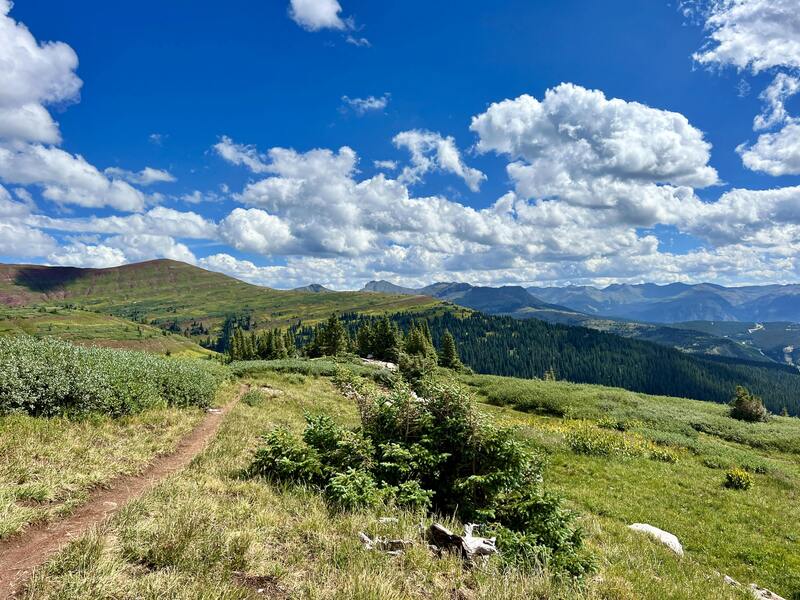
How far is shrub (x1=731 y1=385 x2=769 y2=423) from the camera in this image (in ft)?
131

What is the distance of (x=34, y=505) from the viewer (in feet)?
23.3

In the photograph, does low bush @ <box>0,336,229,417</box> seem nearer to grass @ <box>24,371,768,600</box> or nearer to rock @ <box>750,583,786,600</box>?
grass @ <box>24,371,768,600</box>

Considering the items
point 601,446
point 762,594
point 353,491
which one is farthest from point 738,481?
point 353,491

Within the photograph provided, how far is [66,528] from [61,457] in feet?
11.5

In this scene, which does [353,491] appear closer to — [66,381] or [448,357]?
[66,381]

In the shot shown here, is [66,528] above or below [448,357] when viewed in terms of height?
→ above

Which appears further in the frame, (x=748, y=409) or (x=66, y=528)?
(x=748, y=409)

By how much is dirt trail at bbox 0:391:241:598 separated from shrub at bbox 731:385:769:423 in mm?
51777

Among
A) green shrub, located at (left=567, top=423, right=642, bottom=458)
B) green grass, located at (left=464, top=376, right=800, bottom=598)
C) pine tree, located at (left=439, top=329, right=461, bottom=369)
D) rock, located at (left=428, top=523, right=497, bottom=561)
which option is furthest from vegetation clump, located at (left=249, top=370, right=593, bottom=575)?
pine tree, located at (left=439, top=329, right=461, bottom=369)

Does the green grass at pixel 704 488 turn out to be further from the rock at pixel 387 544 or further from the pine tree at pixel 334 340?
the pine tree at pixel 334 340

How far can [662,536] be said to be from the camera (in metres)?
12.8

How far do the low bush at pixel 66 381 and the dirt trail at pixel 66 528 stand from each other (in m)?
3.76

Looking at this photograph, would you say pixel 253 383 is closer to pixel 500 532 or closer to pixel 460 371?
pixel 500 532

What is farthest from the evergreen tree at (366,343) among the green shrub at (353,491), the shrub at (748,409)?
the green shrub at (353,491)
